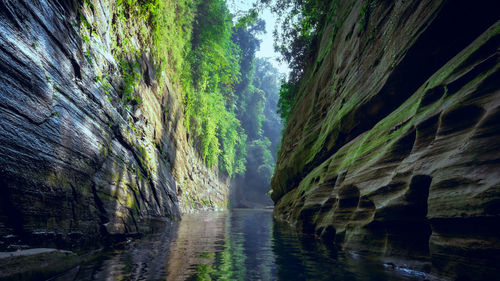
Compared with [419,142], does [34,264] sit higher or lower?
lower

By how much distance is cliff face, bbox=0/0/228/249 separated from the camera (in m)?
2.92

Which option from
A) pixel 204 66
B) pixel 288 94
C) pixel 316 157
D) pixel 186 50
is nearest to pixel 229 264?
pixel 316 157

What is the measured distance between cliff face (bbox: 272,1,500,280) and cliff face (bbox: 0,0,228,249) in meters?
4.61

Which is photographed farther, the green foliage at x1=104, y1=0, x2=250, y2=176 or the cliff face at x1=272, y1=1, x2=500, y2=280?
the green foliage at x1=104, y1=0, x2=250, y2=176

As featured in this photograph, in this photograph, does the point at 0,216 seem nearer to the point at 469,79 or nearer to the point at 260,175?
the point at 469,79

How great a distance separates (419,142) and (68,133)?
5.27m


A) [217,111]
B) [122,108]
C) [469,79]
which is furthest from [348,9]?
[217,111]

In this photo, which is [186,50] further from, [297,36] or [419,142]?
[419,142]

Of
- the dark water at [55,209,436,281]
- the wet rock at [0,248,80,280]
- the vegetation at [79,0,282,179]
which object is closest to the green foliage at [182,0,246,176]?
the vegetation at [79,0,282,179]

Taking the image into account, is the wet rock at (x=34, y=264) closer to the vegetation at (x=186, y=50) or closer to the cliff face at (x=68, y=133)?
the cliff face at (x=68, y=133)

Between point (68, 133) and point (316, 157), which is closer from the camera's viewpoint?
point (68, 133)

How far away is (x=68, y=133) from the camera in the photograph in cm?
387

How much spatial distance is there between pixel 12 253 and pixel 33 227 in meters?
0.51

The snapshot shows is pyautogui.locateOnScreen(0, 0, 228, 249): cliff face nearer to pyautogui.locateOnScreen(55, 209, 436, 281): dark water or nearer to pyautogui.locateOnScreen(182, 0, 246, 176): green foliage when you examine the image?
pyautogui.locateOnScreen(55, 209, 436, 281): dark water
